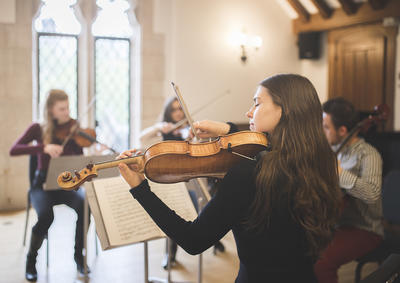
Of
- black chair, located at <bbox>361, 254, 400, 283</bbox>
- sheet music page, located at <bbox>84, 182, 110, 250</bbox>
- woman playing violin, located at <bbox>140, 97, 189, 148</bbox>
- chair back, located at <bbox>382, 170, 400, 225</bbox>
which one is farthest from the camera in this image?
woman playing violin, located at <bbox>140, 97, 189, 148</bbox>

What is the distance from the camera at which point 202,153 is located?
142cm

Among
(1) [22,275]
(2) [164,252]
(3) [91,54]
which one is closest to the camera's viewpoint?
(1) [22,275]

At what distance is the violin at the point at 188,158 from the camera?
1.36m

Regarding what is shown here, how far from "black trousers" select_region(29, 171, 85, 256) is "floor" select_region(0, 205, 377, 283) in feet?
0.85

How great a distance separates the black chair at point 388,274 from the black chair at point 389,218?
1.22 m

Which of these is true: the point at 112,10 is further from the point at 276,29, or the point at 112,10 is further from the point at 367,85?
the point at 367,85

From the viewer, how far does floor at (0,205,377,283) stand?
3.01 m

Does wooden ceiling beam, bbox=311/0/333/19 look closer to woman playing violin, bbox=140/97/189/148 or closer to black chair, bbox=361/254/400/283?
woman playing violin, bbox=140/97/189/148

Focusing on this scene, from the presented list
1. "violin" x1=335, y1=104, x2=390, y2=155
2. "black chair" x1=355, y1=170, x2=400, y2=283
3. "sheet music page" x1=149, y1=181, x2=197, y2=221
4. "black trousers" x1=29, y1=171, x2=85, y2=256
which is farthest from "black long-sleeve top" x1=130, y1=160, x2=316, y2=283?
"black trousers" x1=29, y1=171, x2=85, y2=256

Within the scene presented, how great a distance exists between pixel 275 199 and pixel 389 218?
5.18 ft

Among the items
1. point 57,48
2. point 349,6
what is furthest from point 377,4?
point 57,48

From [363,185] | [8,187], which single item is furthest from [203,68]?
[363,185]

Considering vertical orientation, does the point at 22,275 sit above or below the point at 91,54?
below

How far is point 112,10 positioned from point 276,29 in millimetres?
2578
